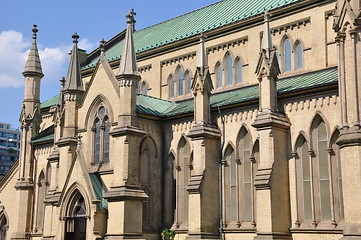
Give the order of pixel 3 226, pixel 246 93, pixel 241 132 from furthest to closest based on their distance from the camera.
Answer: pixel 3 226
pixel 246 93
pixel 241 132

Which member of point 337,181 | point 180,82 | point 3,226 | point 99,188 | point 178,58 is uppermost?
point 178,58

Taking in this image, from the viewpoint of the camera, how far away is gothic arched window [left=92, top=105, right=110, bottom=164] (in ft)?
130

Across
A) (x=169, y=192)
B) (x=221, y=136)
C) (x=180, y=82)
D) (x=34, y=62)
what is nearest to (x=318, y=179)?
(x=221, y=136)

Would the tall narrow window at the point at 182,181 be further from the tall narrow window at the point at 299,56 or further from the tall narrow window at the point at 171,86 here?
the tall narrow window at the point at 299,56

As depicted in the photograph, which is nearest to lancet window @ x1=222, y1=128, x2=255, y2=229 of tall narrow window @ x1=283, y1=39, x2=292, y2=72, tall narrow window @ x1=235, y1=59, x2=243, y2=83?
tall narrow window @ x1=283, y1=39, x2=292, y2=72

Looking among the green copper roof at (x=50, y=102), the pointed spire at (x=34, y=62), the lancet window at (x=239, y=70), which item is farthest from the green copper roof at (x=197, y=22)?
the green copper roof at (x=50, y=102)

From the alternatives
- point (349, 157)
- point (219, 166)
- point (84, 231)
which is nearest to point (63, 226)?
point (84, 231)

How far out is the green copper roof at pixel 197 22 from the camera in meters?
42.1

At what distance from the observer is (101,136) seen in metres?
40.2

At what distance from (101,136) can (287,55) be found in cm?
1382

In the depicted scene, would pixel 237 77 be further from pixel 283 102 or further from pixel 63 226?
pixel 63 226

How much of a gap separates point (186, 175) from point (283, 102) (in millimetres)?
8915

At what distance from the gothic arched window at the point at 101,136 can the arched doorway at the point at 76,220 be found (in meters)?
3.04

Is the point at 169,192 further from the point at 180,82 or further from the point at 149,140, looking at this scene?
the point at 180,82
